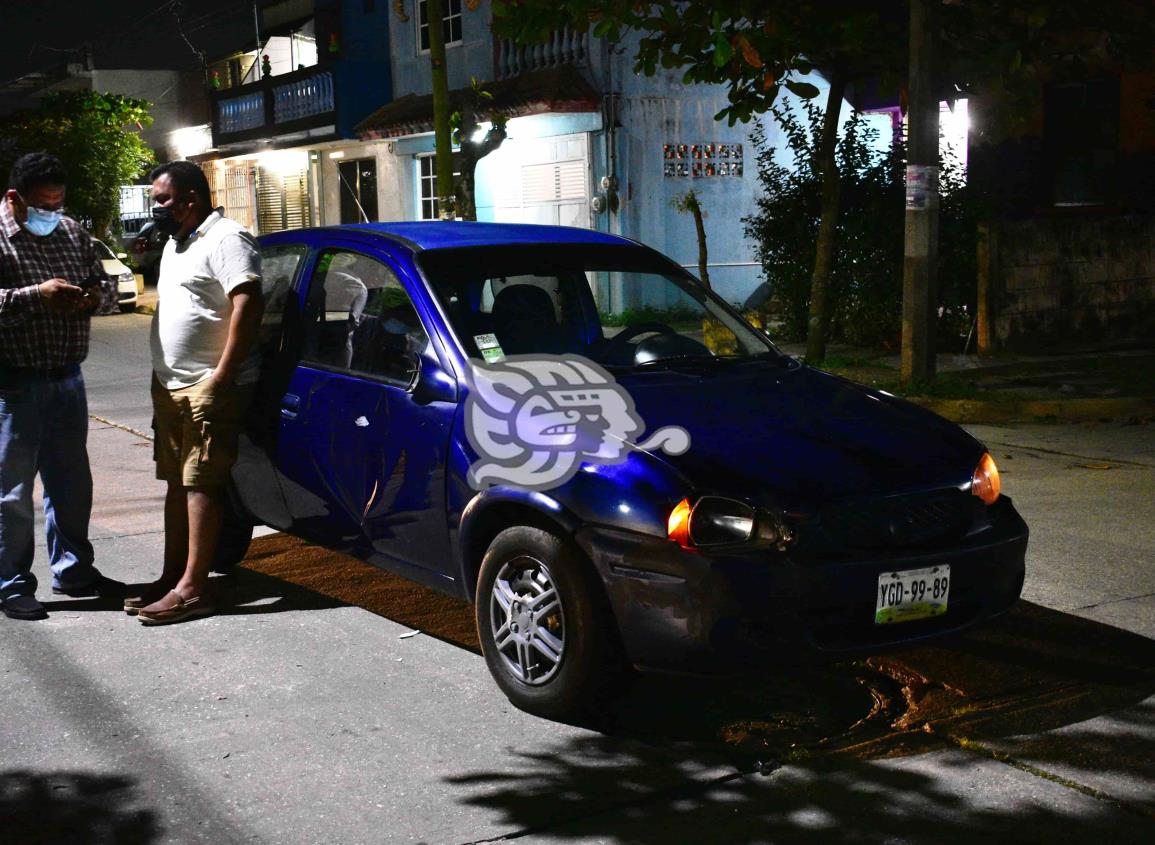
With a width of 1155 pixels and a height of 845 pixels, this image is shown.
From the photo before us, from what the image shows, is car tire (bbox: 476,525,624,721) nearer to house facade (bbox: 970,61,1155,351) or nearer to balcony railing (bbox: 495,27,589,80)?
house facade (bbox: 970,61,1155,351)

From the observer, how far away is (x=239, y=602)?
625 cm

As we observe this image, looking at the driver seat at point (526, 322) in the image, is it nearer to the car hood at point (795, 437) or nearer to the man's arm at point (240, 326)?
the car hood at point (795, 437)

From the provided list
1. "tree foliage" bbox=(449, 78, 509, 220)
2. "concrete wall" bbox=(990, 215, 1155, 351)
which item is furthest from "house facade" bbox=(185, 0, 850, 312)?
"concrete wall" bbox=(990, 215, 1155, 351)

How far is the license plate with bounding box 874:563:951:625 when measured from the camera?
434 centimetres

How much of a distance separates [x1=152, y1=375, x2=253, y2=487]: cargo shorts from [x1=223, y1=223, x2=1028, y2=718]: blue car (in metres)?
0.17

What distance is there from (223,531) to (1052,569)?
382 cm

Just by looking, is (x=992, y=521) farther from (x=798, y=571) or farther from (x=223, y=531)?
(x=223, y=531)

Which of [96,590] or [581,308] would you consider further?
[96,590]

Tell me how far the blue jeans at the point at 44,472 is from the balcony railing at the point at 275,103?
21881mm

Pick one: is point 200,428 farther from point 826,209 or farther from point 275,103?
point 275,103

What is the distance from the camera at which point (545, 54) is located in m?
21.9

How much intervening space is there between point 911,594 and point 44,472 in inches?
147

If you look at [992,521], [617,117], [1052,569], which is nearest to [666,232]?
[617,117]

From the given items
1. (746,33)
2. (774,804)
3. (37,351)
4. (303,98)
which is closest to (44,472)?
(37,351)
